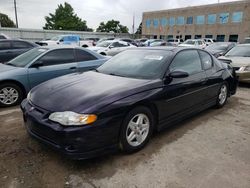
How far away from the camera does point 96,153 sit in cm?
251

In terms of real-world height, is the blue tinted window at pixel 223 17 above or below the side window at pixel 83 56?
above

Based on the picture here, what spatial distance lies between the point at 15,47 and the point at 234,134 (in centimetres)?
816

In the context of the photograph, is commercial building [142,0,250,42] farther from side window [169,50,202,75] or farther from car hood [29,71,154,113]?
car hood [29,71,154,113]

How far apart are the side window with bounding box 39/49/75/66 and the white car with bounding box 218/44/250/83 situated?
5080 mm

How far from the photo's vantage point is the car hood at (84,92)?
2506 mm

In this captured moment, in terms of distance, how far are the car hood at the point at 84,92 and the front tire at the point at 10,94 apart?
206cm

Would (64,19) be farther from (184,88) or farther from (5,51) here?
(184,88)

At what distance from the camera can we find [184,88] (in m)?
3.57

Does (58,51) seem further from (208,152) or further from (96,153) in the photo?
(208,152)

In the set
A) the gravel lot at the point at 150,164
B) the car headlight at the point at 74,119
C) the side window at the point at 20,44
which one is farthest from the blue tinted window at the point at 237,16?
the car headlight at the point at 74,119

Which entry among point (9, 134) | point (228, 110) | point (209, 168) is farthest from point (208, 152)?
point (9, 134)

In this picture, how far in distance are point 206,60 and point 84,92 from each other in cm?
283

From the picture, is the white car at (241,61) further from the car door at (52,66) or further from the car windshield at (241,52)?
the car door at (52,66)

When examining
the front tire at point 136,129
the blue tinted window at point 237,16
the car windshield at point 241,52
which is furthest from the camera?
the blue tinted window at point 237,16
